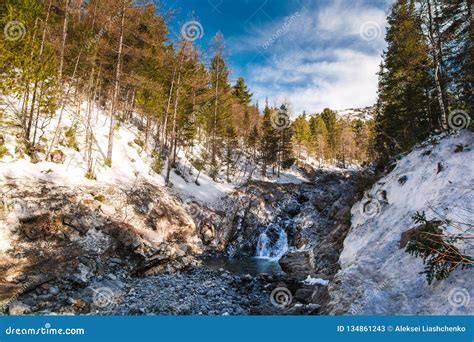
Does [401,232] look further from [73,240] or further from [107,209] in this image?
[107,209]

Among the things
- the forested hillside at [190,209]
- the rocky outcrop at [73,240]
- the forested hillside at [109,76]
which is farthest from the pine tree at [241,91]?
the rocky outcrop at [73,240]

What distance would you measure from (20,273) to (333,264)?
12987mm

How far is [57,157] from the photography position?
1791cm

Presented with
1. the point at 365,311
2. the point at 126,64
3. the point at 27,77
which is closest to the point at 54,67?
the point at 27,77

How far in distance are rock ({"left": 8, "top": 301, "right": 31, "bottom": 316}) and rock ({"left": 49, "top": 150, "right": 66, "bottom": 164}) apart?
414 inches

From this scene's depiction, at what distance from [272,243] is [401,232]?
18254mm

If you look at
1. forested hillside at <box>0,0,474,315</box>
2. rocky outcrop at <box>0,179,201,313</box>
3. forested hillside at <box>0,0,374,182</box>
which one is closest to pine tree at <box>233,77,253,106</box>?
forested hillside at <box>0,0,374,182</box>

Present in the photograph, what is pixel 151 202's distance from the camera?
20.3 metres

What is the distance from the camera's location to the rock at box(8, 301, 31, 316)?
896cm

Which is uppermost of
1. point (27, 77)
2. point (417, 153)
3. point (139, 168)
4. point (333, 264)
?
point (27, 77)

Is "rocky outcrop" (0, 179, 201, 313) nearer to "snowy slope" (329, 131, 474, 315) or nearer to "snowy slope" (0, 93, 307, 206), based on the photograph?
"snowy slope" (0, 93, 307, 206)

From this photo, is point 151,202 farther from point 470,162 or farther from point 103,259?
point 470,162

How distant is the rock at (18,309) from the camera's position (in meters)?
8.96

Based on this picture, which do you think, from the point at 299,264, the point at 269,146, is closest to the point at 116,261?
the point at 299,264
